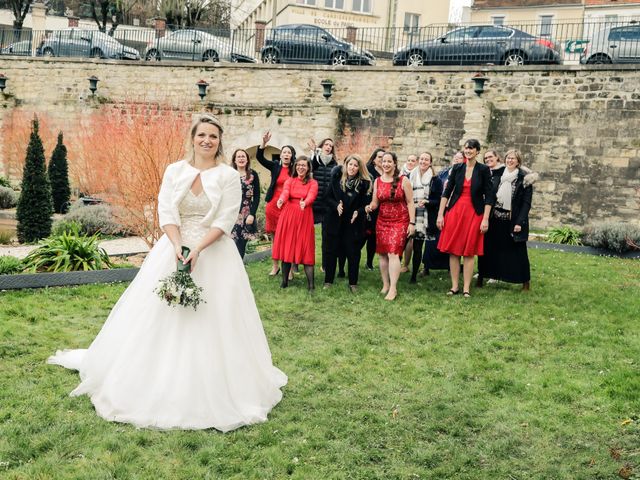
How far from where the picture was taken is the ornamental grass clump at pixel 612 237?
13.1m

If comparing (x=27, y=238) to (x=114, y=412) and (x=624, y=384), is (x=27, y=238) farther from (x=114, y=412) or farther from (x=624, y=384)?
(x=624, y=384)

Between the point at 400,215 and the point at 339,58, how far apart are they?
51.9ft

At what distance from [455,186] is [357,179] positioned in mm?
1245

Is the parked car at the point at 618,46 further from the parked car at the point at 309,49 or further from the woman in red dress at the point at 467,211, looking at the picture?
the woman in red dress at the point at 467,211

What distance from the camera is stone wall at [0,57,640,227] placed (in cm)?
1742

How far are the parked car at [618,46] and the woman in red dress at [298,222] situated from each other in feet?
42.4

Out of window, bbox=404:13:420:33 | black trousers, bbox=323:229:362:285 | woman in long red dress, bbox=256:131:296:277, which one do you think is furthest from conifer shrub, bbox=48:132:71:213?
window, bbox=404:13:420:33

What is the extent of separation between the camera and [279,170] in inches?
394

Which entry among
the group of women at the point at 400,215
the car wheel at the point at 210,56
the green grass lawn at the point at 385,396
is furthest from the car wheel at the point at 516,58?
→ the green grass lawn at the point at 385,396

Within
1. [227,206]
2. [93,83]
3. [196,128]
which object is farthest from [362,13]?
[227,206]

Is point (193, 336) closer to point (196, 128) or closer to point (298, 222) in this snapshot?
point (196, 128)

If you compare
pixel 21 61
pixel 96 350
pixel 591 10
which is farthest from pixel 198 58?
pixel 591 10

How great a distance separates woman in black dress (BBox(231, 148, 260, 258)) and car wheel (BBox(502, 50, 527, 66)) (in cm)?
1264

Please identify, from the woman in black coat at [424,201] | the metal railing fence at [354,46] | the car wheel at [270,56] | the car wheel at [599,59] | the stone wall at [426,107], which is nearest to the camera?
the woman in black coat at [424,201]
